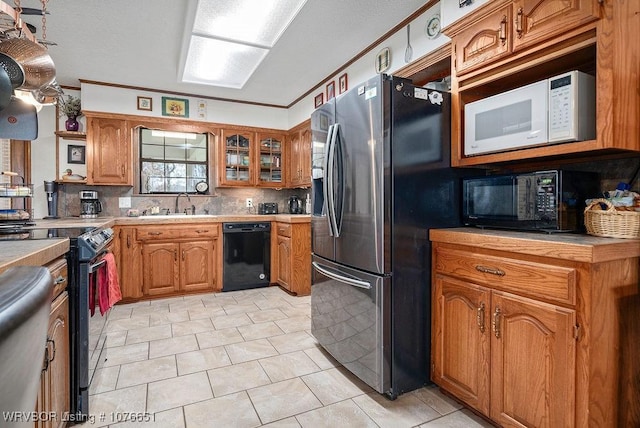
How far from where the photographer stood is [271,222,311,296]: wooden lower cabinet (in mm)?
3889

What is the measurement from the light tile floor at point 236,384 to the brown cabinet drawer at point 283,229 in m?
1.14

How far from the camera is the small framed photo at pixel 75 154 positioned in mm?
4082

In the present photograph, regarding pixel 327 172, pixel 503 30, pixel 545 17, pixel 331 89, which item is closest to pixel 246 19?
pixel 327 172

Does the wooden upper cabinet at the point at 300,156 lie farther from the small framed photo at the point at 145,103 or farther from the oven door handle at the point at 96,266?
the oven door handle at the point at 96,266

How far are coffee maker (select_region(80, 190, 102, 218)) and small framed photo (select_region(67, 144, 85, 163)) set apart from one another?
452 millimetres

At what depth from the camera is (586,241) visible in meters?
1.28

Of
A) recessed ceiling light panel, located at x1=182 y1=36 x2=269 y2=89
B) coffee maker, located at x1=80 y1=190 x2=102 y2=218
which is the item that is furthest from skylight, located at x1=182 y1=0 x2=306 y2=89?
coffee maker, located at x1=80 y1=190 x2=102 y2=218

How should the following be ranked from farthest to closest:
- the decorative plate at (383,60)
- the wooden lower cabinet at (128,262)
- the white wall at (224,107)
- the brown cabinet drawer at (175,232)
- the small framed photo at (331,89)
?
1. the small framed photo at (331,89)
2. the brown cabinet drawer at (175,232)
3. the wooden lower cabinet at (128,262)
4. the decorative plate at (383,60)
5. the white wall at (224,107)

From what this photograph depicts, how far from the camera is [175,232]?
3814mm

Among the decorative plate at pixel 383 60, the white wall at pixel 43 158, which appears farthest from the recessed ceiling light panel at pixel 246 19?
the white wall at pixel 43 158

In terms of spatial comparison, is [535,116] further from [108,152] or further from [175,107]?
[108,152]

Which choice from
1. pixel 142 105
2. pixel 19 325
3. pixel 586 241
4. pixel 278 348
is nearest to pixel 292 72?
pixel 142 105

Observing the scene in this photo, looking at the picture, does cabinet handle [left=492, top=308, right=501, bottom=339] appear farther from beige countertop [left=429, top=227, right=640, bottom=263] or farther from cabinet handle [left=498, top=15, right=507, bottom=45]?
cabinet handle [left=498, top=15, right=507, bottom=45]

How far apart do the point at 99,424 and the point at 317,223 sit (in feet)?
5.33
